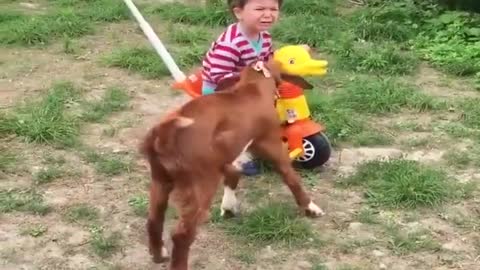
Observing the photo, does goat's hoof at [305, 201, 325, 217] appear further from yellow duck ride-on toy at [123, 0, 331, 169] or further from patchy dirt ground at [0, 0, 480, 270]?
yellow duck ride-on toy at [123, 0, 331, 169]

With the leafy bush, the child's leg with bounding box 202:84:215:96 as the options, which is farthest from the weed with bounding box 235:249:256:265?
the leafy bush

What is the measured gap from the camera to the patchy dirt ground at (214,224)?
394 centimetres

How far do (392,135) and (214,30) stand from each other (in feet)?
8.36

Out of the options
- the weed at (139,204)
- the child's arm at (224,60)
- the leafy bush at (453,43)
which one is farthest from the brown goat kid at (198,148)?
the leafy bush at (453,43)

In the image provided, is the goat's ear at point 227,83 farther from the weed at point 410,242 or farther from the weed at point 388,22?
the weed at point 388,22

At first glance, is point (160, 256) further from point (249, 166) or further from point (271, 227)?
point (249, 166)

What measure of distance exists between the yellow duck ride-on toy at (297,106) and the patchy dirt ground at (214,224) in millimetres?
136

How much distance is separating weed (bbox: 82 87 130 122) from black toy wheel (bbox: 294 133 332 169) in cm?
145

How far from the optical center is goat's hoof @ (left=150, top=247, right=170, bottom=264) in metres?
3.84

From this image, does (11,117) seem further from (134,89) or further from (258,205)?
(258,205)

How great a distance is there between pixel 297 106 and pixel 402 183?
25.7 inches

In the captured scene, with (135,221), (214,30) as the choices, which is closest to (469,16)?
(214,30)

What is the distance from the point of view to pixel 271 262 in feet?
12.9

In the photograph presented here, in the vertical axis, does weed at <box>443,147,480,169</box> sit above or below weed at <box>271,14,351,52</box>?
below
